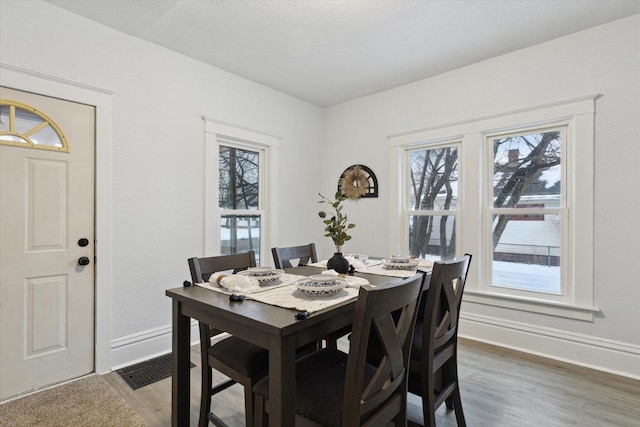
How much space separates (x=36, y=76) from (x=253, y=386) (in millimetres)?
2450

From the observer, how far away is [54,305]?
2322 mm

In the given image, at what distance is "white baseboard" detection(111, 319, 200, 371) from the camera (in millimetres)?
2590

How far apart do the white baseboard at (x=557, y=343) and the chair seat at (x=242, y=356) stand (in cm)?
235

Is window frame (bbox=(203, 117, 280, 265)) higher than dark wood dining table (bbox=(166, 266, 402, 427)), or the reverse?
window frame (bbox=(203, 117, 280, 265))

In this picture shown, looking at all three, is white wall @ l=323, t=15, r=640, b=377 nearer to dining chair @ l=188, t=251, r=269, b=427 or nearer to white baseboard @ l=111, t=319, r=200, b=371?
dining chair @ l=188, t=251, r=269, b=427

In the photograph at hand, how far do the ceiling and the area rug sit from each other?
264cm

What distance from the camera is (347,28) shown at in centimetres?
258

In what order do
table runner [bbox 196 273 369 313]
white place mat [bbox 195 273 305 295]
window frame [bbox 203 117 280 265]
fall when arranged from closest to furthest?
table runner [bbox 196 273 369 313]
white place mat [bbox 195 273 305 295]
window frame [bbox 203 117 280 265]

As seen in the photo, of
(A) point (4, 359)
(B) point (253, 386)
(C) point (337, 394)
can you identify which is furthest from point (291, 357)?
→ (A) point (4, 359)

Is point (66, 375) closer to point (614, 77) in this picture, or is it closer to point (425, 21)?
point (425, 21)

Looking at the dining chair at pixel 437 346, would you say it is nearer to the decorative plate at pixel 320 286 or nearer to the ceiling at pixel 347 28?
the decorative plate at pixel 320 286

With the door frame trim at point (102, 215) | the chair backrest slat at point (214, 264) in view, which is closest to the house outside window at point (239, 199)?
the door frame trim at point (102, 215)

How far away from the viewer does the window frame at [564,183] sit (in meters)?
2.61

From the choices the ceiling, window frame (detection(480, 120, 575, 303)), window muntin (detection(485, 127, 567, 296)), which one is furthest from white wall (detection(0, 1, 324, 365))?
window muntin (detection(485, 127, 567, 296))
